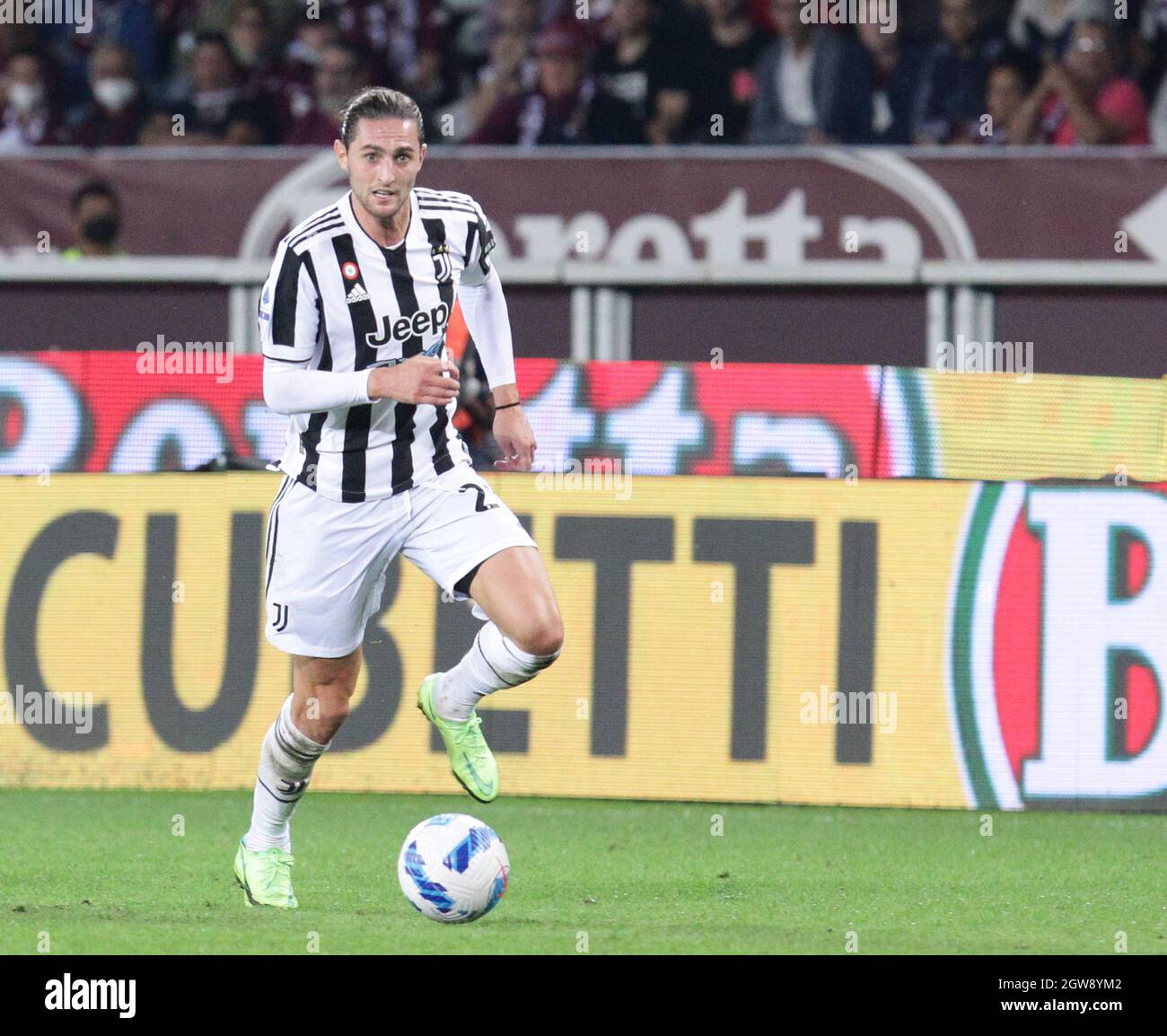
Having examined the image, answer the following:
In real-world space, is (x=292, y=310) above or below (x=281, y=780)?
above

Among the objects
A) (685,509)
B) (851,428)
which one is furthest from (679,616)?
(851,428)

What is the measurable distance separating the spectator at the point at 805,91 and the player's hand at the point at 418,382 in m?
6.91

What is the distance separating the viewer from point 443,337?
594 cm

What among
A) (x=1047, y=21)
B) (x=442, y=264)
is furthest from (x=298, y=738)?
(x=1047, y=21)

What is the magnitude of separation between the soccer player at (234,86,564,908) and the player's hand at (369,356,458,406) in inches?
3.3

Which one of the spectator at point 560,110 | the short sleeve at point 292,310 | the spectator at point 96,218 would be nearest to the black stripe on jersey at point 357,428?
the short sleeve at point 292,310

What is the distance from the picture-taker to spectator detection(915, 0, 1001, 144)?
12.0m

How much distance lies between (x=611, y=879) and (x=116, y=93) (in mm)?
7951

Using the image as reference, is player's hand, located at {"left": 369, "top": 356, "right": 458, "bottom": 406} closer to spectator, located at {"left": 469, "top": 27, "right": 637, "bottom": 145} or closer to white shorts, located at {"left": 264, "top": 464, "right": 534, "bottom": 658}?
white shorts, located at {"left": 264, "top": 464, "right": 534, "bottom": 658}

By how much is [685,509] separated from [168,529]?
197 cm

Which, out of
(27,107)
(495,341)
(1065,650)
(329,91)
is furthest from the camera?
(27,107)

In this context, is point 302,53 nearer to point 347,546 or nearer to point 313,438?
point 313,438

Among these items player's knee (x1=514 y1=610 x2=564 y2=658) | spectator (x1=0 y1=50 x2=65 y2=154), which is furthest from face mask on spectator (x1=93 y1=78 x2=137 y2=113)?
player's knee (x1=514 y1=610 x2=564 y2=658)

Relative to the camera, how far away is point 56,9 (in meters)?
13.8
